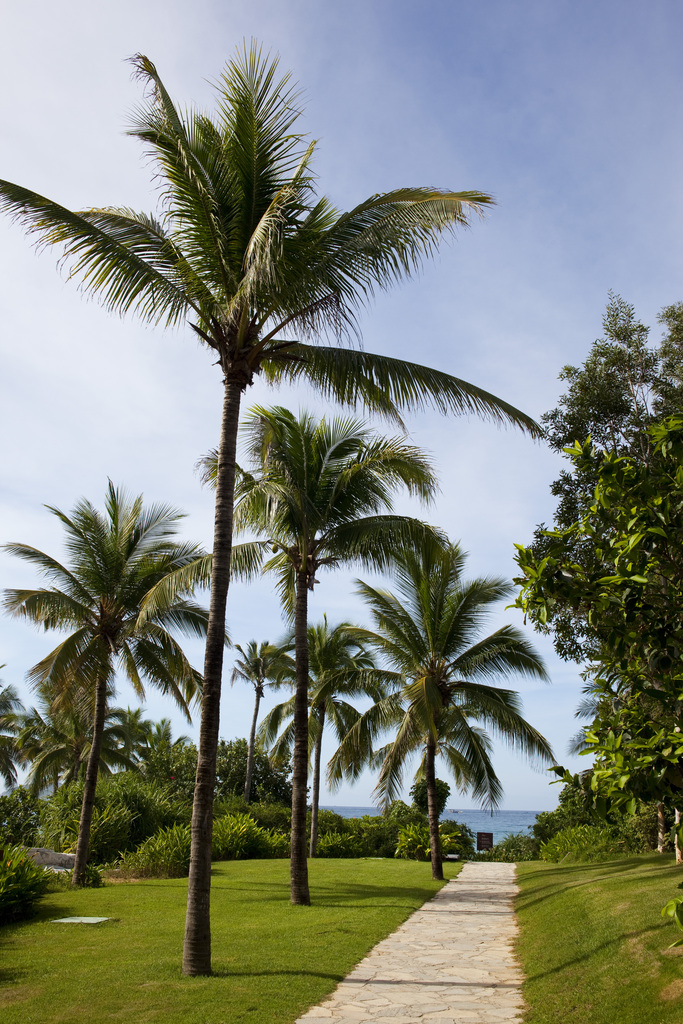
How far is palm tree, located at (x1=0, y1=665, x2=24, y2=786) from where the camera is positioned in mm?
38031

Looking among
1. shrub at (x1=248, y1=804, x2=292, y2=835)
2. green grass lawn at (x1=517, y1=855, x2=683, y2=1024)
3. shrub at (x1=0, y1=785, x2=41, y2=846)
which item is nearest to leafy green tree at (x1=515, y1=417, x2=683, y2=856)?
green grass lawn at (x1=517, y1=855, x2=683, y2=1024)

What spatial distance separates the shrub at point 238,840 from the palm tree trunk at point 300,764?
29.7 ft

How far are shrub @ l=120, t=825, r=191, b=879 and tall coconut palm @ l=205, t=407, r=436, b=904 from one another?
18.6 ft

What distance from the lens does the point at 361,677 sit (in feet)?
56.7

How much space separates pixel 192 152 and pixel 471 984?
30.3ft

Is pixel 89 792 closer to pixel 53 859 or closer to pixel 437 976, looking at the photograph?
pixel 53 859

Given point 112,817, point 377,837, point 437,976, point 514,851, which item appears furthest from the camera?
point 514,851

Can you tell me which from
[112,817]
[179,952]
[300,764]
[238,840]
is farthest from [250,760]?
[179,952]

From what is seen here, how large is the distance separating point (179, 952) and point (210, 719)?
9.54ft

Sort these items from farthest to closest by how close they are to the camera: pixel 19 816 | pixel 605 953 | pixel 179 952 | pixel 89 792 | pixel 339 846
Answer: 1. pixel 339 846
2. pixel 19 816
3. pixel 89 792
4. pixel 179 952
5. pixel 605 953

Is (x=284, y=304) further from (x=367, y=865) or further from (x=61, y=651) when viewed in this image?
(x=367, y=865)

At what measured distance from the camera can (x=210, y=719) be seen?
7438 millimetres

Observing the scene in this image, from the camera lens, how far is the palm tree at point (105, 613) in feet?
47.9

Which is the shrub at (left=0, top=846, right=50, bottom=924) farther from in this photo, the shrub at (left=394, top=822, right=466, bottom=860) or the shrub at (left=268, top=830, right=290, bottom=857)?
the shrub at (left=394, top=822, right=466, bottom=860)
